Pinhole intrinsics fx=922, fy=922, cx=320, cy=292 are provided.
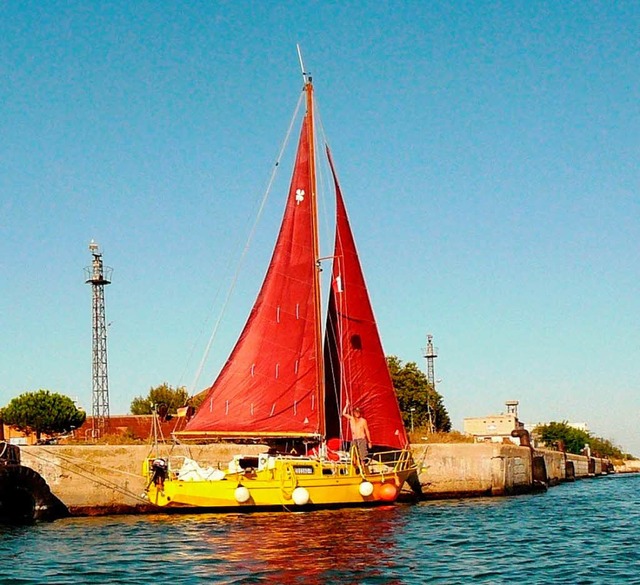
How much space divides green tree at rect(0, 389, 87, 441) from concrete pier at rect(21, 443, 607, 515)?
29547mm

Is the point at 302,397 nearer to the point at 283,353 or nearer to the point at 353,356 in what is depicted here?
the point at 283,353

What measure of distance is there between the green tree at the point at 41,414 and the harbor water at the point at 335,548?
32551 mm

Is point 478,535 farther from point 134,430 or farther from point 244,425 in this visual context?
point 134,430

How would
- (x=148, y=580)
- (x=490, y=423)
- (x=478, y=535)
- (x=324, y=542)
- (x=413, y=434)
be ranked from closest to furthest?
(x=148, y=580), (x=324, y=542), (x=478, y=535), (x=413, y=434), (x=490, y=423)

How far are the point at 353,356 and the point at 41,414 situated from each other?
34190 mm

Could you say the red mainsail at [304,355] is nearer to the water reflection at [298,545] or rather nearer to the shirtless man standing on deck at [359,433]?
the shirtless man standing on deck at [359,433]

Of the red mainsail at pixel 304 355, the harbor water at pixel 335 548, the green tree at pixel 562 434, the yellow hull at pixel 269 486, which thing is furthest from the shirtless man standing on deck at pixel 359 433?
the green tree at pixel 562 434

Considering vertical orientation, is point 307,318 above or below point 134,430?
above

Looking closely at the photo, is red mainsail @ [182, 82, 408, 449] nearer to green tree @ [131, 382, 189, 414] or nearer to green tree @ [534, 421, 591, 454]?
green tree @ [131, 382, 189, 414]

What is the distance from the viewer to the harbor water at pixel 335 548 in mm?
20922

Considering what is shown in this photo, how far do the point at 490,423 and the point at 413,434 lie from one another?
243ft

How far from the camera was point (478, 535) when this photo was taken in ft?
90.8

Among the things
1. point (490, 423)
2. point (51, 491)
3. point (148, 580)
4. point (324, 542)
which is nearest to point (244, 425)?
point (51, 491)

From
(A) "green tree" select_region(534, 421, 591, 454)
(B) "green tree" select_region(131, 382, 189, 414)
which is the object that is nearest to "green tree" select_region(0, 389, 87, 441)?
(B) "green tree" select_region(131, 382, 189, 414)
